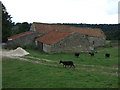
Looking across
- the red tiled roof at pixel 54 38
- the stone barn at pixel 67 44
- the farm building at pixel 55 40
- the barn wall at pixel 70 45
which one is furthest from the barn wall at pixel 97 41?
the red tiled roof at pixel 54 38

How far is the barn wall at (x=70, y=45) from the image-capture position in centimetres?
4194

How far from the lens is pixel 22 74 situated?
2081 cm

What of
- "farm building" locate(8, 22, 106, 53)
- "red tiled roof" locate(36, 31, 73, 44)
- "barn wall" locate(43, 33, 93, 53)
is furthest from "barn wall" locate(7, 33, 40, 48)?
Result: "barn wall" locate(43, 33, 93, 53)

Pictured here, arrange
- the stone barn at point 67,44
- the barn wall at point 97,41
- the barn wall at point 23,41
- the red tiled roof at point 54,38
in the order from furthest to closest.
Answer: the barn wall at point 97,41 < the barn wall at point 23,41 < the red tiled roof at point 54,38 < the stone barn at point 67,44

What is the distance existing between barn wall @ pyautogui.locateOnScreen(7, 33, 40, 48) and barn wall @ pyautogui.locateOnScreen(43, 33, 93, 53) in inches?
326

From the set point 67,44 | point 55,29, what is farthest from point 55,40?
point 55,29

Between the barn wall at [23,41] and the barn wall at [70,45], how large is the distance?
8.29 m

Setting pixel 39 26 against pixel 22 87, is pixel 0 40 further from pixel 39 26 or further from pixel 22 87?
pixel 22 87

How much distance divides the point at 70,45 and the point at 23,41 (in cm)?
1330

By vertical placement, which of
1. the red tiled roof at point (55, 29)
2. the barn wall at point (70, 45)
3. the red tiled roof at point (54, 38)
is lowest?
the barn wall at point (70, 45)

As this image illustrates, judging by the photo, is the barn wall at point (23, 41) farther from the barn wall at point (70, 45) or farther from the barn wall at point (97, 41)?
the barn wall at point (97, 41)

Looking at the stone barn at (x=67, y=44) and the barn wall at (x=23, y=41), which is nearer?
the stone barn at (x=67, y=44)

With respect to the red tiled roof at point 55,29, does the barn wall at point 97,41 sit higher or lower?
lower

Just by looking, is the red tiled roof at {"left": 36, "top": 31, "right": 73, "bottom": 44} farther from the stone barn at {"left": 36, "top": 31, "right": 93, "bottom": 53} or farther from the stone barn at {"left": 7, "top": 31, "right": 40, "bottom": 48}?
the stone barn at {"left": 7, "top": 31, "right": 40, "bottom": 48}
